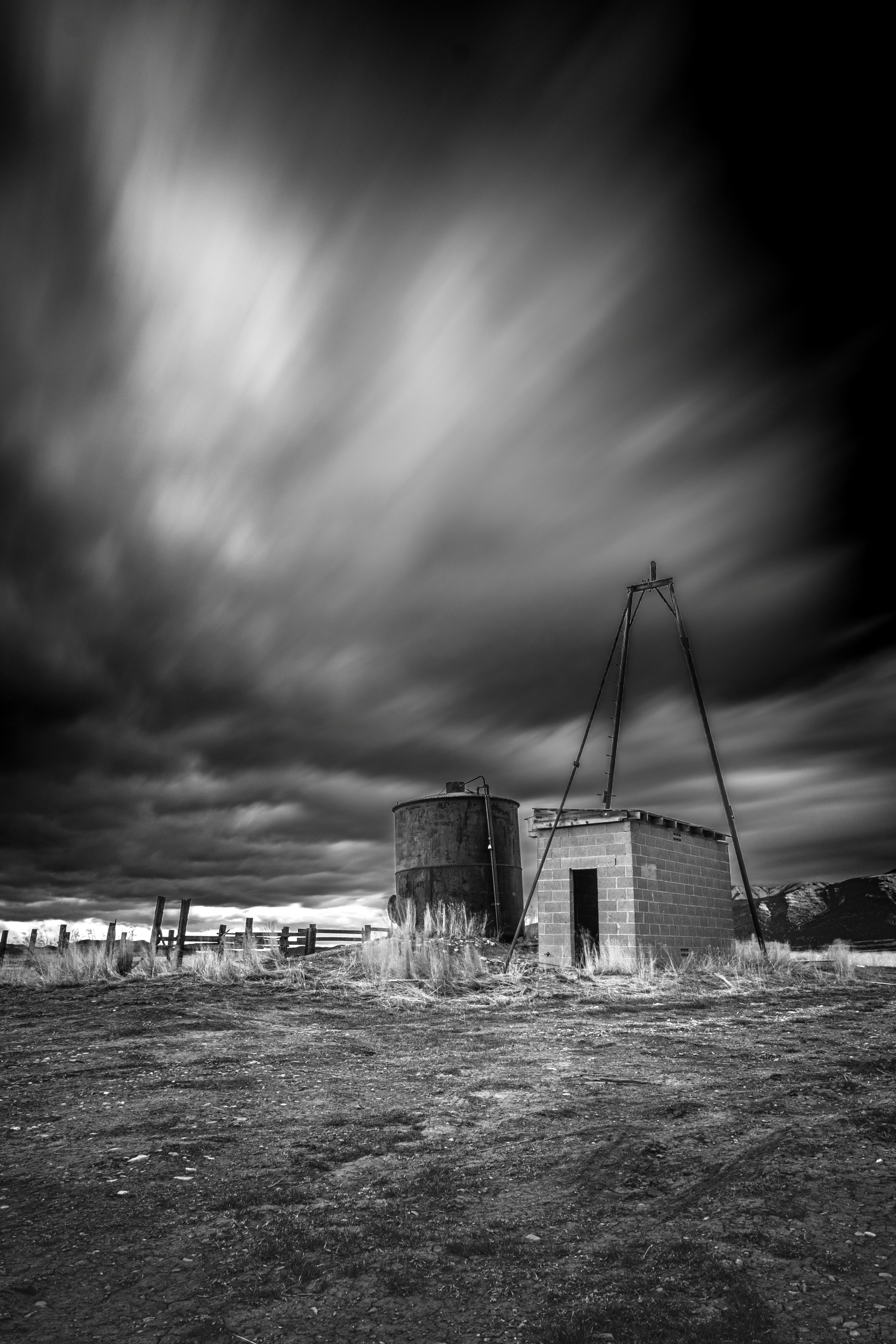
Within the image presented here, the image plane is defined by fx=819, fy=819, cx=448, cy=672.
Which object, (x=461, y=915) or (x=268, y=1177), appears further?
(x=461, y=915)

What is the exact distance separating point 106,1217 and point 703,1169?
2.99 meters

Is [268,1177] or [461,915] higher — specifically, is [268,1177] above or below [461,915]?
below

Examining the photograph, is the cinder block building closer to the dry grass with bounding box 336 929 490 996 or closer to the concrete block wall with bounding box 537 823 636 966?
the concrete block wall with bounding box 537 823 636 966

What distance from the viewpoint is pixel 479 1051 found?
26.8ft

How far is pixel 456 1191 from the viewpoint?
4.15m

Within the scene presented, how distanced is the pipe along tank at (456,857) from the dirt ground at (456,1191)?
1417 cm

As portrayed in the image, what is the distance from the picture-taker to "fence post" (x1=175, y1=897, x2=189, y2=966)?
1922cm

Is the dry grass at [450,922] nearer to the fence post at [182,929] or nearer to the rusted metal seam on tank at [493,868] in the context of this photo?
the rusted metal seam on tank at [493,868]

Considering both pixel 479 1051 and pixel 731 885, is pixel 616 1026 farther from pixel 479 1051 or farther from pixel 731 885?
pixel 731 885

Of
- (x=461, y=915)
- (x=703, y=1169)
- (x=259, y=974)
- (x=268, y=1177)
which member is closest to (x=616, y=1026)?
(x=703, y=1169)

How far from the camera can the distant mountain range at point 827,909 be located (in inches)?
3238

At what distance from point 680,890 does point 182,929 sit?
12.1 m

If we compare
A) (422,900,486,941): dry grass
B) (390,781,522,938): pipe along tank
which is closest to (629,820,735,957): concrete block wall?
(422,900,486,941): dry grass

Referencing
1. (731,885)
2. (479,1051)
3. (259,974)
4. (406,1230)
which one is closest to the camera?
(406,1230)
